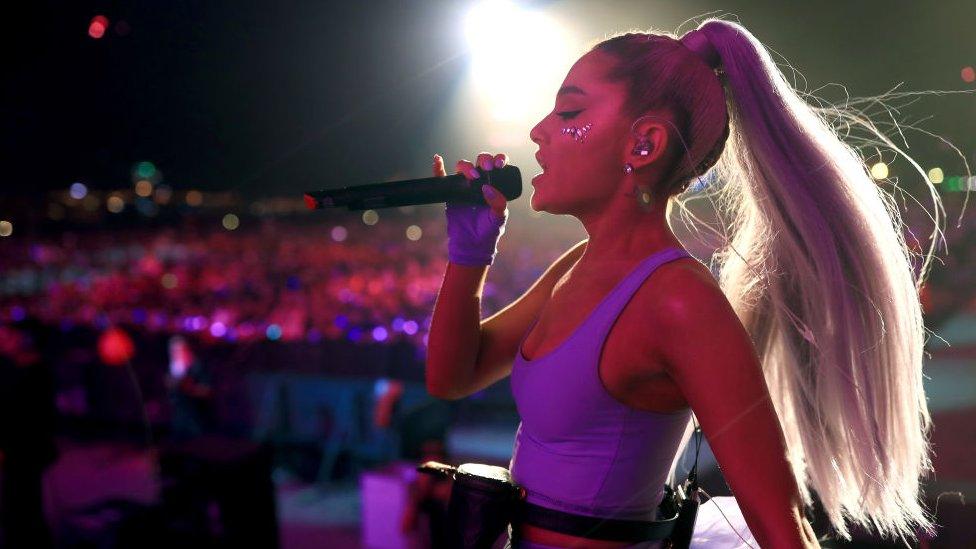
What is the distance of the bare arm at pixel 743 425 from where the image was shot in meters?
0.94

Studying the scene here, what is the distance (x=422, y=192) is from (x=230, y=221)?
27549 millimetres

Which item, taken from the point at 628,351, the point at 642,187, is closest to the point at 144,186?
the point at 642,187

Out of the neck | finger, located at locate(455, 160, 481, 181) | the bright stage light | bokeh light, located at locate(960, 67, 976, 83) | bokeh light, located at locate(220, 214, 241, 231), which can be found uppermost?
bokeh light, located at locate(220, 214, 241, 231)

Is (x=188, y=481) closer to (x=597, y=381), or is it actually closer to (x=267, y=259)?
(x=597, y=381)

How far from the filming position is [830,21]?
3564mm

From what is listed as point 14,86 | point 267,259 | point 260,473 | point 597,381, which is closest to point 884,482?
point 597,381

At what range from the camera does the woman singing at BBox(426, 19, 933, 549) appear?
1108 millimetres

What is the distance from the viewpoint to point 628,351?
106 centimetres

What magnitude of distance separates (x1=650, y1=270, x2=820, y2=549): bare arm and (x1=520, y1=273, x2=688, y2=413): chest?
0.08 meters

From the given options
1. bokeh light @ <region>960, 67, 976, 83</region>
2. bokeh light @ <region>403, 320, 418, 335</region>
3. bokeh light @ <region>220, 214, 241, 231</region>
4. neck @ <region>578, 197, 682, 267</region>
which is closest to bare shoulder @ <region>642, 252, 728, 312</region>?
neck @ <region>578, 197, 682, 267</region>

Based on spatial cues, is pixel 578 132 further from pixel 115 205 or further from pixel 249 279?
pixel 115 205

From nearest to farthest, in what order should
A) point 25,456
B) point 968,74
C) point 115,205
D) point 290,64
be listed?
point 968,74 < point 25,456 < point 290,64 < point 115,205

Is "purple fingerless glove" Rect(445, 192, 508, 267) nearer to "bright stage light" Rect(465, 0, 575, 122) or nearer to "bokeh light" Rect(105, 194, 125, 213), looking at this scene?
"bright stage light" Rect(465, 0, 575, 122)

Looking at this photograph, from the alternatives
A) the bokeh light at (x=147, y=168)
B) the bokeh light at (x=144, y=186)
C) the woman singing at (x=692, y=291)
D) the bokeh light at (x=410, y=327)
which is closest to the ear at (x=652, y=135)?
the woman singing at (x=692, y=291)
